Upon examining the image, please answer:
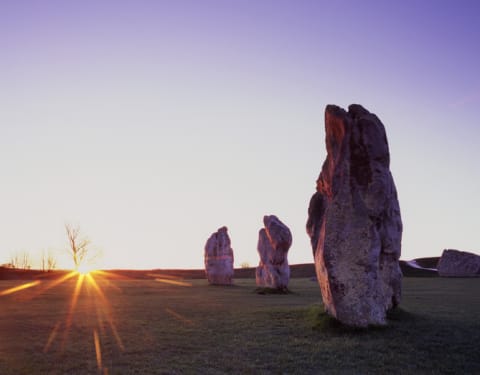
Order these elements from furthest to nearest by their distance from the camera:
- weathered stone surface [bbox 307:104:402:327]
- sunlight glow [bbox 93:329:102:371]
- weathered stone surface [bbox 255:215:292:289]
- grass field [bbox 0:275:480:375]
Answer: weathered stone surface [bbox 255:215:292:289]
weathered stone surface [bbox 307:104:402:327]
sunlight glow [bbox 93:329:102:371]
grass field [bbox 0:275:480:375]

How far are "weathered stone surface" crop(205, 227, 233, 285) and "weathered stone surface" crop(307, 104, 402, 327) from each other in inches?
1010

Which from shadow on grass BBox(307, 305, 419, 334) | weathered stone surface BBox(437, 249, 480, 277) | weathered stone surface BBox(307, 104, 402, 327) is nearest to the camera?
shadow on grass BBox(307, 305, 419, 334)

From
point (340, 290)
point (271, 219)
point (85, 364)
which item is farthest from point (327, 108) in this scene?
point (271, 219)

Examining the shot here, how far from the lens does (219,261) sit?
38.7 m

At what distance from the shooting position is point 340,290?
1091 cm

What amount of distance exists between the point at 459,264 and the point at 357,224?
44405mm

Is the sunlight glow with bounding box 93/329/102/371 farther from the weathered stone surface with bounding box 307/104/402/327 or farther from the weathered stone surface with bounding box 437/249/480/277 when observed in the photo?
the weathered stone surface with bounding box 437/249/480/277

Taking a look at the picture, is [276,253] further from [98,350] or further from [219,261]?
[98,350]

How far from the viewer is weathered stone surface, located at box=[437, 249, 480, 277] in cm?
4812

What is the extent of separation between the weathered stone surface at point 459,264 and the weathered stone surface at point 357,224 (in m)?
41.1

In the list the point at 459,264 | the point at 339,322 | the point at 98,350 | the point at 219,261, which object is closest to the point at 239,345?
the point at 339,322

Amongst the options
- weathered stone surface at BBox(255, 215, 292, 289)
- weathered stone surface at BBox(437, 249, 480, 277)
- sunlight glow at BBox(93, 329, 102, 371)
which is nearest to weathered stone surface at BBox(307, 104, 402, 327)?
sunlight glow at BBox(93, 329, 102, 371)

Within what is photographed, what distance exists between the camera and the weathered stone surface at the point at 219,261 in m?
38.4

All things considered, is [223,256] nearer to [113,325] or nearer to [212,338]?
[113,325]
